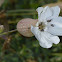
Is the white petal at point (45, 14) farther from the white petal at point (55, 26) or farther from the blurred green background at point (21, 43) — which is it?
the blurred green background at point (21, 43)

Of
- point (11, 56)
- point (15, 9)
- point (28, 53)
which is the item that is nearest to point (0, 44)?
point (11, 56)

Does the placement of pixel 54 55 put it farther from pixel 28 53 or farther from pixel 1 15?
pixel 1 15

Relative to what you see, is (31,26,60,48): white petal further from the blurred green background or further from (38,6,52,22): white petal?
the blurred green background

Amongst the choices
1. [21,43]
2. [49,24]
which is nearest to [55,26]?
[49,24]

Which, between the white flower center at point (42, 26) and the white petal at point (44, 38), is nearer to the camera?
the white petal at point (44, 38)

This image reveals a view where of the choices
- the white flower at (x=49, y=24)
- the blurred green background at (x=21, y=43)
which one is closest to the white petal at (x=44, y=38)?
the white flower at (x=49, y=24)

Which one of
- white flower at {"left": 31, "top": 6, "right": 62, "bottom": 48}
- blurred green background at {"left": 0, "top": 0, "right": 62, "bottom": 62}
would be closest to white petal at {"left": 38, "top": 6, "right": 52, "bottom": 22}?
white flower at {"left": 31, "top": 6, "right": 62, "bottom": 48}

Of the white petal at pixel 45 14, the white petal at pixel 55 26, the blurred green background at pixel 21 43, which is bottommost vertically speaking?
the blurred green background at pixel 21 43
